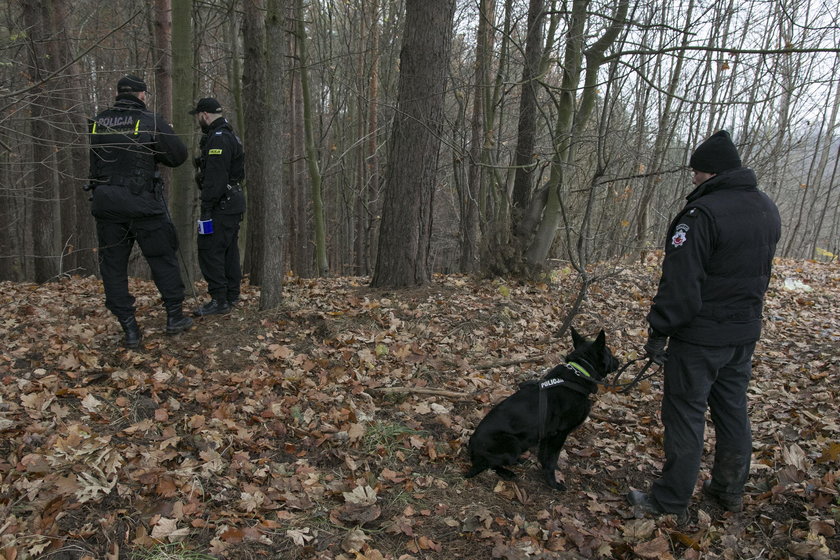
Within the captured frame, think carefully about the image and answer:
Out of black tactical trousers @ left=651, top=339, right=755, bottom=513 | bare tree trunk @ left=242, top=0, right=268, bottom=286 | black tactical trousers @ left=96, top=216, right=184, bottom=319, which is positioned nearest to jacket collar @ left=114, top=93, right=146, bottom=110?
black tactical trousers @ left=96, top=216, right=184, bottom=319

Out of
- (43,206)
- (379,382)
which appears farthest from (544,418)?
(43,206)

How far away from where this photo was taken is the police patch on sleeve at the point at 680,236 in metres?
3.06

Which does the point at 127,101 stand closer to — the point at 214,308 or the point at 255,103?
the point at 214,308

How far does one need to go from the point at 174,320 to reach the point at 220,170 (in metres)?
1.71

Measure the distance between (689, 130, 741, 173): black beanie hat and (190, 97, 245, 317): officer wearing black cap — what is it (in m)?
4.66

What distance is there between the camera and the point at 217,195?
5625 mm

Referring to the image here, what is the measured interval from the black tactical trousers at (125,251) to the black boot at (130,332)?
5 cm

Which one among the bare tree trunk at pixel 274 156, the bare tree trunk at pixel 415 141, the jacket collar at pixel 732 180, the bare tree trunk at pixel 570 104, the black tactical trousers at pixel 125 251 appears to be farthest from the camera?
the bare tree trunk at pixel 570 104

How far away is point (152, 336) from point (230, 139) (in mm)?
2317

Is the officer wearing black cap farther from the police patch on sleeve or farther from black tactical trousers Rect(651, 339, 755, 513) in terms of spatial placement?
black tactical trousers Rect(651, 339, 755, 513)

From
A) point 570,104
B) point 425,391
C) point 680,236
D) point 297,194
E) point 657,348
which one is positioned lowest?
point 425,391

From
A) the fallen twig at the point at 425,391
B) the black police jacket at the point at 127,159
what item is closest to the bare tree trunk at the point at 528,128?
the fallen twig at the point at 425,391

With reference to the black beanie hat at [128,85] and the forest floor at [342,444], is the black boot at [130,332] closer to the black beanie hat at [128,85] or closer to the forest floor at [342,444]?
the forest floor at [342,444]

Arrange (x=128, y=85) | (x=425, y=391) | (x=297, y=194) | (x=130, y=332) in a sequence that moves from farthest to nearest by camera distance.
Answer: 1. (x=297, y=194)
2. (x=130, y=332)
3. (x=128, y=85)
4. (x=425, y=391)
